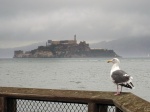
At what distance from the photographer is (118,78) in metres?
6.20

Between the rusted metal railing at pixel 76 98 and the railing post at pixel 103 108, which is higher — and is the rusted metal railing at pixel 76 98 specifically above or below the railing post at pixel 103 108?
above

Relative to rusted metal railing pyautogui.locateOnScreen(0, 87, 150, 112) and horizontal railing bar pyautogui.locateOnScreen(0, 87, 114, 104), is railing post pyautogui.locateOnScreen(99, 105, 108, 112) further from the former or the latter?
horizontal railing bar pyautogui.locateOnScreen(0, 87, 114, 104)

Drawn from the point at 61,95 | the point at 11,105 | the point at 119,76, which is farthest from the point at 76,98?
the point at 11,105

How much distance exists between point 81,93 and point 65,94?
12.5 inches

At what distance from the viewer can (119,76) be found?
6.18 m

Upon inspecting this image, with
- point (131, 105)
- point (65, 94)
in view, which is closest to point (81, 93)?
point (65, 94)

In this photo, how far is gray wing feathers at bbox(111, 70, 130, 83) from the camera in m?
6.13

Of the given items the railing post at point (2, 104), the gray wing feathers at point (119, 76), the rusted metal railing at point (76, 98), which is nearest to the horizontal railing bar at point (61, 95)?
the rusted metal railing at point (76, 98)

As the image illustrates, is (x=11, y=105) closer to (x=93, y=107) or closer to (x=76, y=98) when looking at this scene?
(x=76, y=98)

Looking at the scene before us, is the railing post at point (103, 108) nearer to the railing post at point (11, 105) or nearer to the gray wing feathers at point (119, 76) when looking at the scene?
the gray wing feathers at point (119, 76)

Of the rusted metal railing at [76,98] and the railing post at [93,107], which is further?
the railing post at [93,107]

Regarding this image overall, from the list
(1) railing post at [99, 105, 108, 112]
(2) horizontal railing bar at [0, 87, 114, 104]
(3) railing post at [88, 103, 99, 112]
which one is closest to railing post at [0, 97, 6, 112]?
(2) horizontal railing bar at [0, 87, 114, 104]

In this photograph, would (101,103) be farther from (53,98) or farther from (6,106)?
(6,106)

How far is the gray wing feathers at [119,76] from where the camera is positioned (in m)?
6.13
